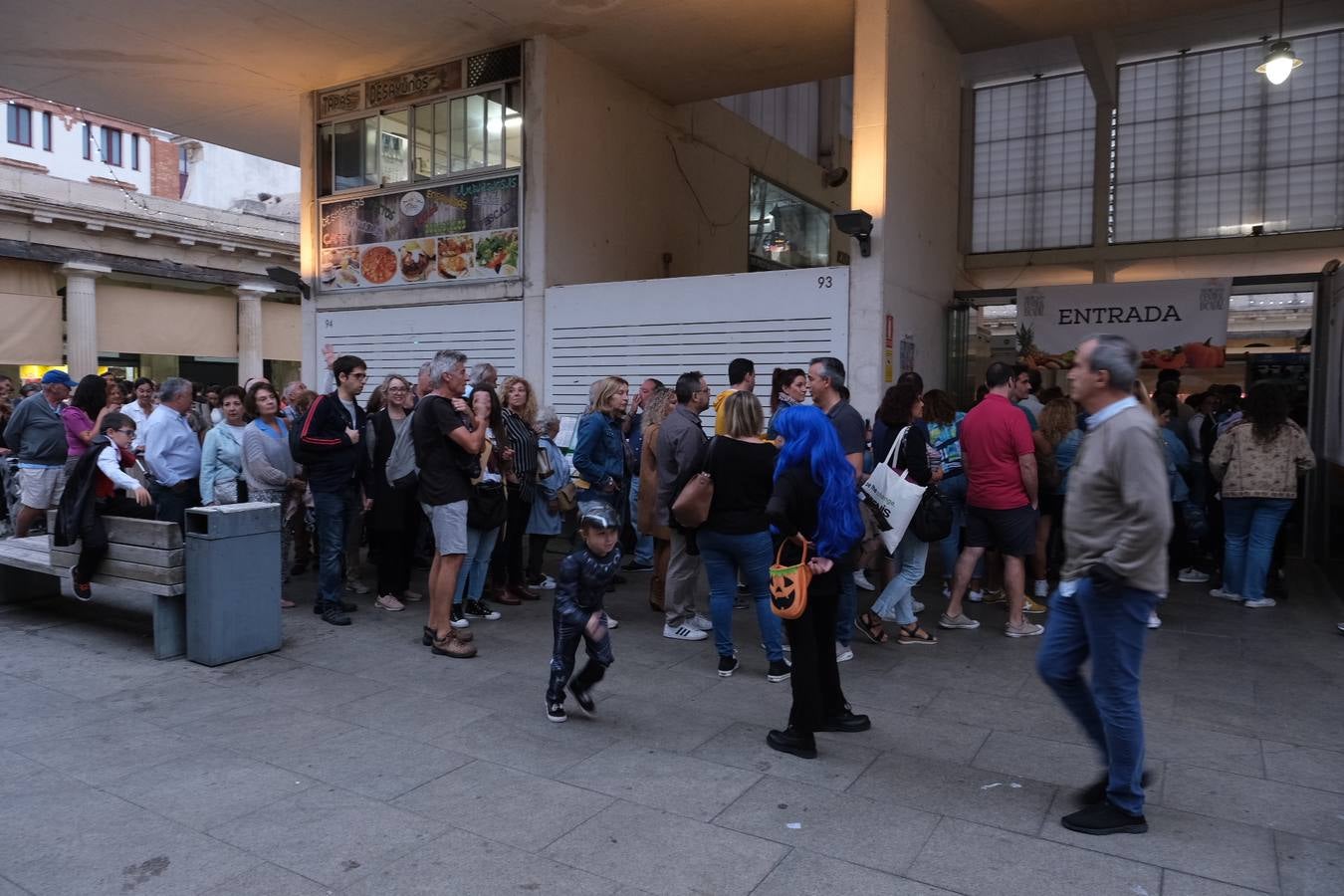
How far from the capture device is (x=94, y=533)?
18.9 feet

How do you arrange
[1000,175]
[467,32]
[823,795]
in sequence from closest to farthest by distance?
[823,795]
[467,32]
[1000,175]

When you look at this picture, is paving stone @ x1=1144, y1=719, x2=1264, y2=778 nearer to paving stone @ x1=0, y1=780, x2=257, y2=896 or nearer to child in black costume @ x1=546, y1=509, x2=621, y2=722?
child in black costume @ x1=546, y1=509, x2=621, y2=722

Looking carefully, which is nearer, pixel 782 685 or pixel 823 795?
pixel 823 795

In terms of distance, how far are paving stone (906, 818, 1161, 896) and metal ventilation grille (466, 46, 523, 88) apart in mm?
9983

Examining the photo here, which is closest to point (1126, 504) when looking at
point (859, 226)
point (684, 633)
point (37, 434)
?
point (684, 633)

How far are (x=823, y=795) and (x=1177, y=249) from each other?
1440cm

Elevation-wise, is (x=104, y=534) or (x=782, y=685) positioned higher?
(x=104, y=534)

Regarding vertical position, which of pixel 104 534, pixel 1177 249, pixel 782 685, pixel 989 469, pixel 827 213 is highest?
pixel 827 213

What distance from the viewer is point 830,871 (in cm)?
311

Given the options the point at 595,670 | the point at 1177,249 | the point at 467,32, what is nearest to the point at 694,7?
the point at 467,32

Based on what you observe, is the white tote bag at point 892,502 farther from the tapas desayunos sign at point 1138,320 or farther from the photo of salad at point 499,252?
the photo of salad at point 499,252

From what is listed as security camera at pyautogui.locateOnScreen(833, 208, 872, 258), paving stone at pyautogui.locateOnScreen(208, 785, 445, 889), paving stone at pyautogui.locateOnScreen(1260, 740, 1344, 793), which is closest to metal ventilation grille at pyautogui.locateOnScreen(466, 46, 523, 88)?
security camera at pyautogui.locateOnScreen(833, 208, 872, 258)

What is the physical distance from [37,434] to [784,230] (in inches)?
465

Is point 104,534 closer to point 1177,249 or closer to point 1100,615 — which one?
point 1100,615
